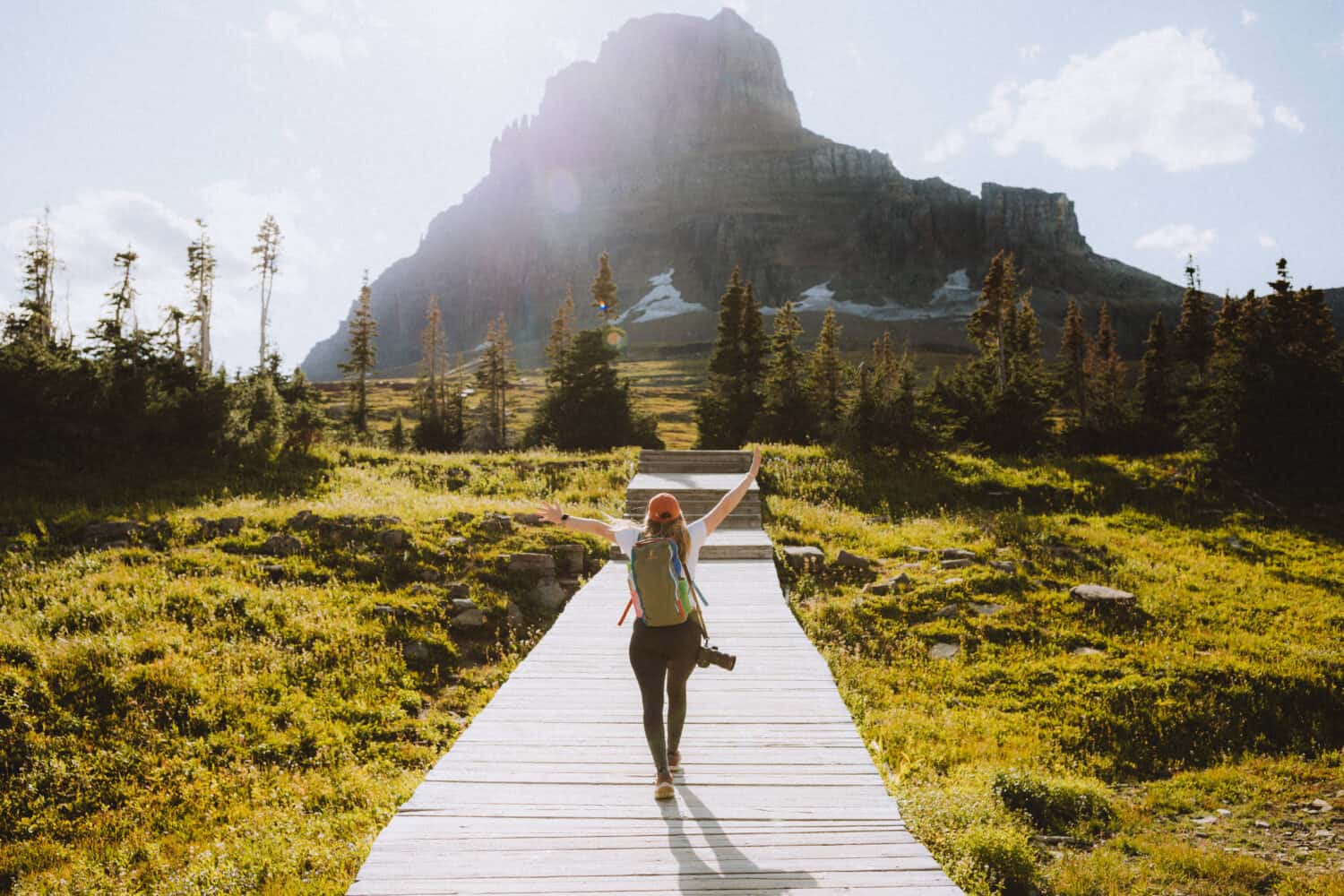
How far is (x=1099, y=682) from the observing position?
10.1m

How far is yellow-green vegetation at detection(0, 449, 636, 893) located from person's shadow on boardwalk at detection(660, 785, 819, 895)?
9.15 ft

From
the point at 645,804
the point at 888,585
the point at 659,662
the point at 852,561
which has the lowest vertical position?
the point at 645,804

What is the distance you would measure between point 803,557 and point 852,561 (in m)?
1.01

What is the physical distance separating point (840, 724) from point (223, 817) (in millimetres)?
6166

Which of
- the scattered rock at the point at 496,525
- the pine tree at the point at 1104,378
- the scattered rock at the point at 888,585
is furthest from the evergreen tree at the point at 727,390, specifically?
the scattered rock at the point at 888,585

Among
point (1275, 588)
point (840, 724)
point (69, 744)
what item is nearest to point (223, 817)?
point (69, 744)

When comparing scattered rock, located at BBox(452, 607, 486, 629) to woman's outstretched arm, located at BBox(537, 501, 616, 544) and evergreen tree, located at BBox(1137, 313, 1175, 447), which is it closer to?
woman's outstretched arm, located at BBox(537, 501, 616, 544)

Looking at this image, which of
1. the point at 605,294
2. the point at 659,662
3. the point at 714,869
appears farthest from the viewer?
the point at 605,294

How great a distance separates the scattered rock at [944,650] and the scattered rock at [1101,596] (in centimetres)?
316

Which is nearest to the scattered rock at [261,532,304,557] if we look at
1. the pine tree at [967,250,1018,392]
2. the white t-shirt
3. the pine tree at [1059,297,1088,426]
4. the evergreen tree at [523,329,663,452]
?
the white t-shirt

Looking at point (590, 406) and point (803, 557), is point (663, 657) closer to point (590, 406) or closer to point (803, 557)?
point (803, 557)

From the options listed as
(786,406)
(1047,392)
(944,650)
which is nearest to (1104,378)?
(1047,392)

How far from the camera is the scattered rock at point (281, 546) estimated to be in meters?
13.7

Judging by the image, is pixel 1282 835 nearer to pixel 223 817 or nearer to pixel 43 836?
pixel 223 817
